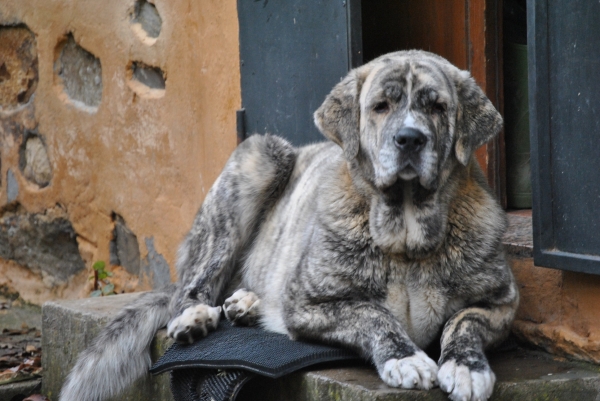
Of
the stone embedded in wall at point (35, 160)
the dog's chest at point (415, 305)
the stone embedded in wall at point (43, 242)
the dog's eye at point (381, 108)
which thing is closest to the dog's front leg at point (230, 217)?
the dog's chest at point (415, 305)

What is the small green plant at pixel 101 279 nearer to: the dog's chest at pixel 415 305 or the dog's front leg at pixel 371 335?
the dog's front leg at pixel 371 335

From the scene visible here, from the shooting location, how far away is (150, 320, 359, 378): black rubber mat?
136 inches

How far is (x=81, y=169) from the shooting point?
6.86 metres

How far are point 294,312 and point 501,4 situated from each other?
102 inches

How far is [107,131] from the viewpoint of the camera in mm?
6609

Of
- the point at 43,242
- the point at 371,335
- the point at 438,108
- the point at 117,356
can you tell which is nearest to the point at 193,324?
the point at 117,356

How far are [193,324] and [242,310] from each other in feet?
0.89

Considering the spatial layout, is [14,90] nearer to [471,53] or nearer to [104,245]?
[104,245]

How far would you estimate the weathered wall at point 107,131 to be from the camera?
19.3 ft

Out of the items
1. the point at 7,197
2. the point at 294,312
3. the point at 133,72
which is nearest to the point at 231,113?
the point at 133,72

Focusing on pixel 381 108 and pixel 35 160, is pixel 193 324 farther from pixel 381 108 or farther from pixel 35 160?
pixel 35 160

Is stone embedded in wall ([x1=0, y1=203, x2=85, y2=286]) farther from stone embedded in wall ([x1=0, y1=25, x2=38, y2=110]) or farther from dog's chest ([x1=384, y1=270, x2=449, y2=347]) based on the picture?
dog's chest ([x1=384, y1=270, x2=449, y2=347])

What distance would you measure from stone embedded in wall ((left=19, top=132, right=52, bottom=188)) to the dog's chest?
432 centimetres

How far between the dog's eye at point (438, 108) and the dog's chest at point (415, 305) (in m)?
0.69
